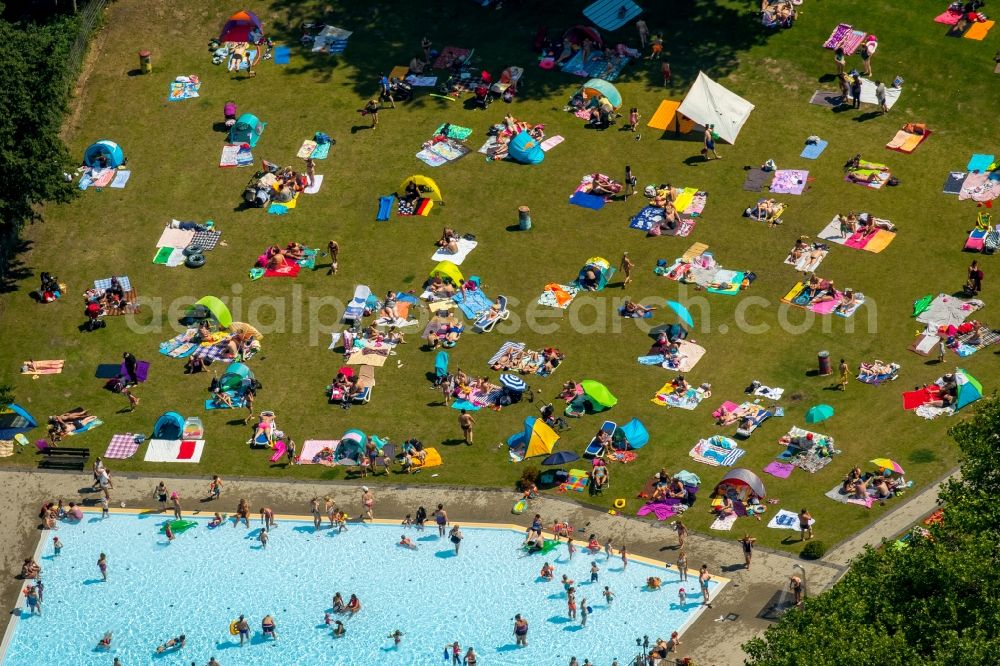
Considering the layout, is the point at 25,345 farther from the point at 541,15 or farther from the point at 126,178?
the point at 541,15

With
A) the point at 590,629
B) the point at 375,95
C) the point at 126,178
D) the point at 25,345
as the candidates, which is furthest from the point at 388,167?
the point at 590,629

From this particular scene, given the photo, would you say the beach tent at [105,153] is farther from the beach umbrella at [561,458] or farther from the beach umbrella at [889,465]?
the beach umbrella at [889,465]

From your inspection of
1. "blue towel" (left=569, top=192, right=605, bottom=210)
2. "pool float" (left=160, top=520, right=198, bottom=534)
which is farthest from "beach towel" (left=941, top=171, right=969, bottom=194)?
"pool float" (left=160, top=520, right=198, bottom=534)

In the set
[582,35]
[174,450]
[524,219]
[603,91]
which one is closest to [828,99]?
[603,91]

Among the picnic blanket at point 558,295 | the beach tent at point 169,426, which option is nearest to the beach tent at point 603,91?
the picnic blanket at point 558,295

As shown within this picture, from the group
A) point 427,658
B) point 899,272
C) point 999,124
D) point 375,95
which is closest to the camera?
point 427,658

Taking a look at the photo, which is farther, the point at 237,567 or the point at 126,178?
the point at 126,178
